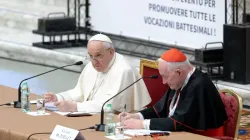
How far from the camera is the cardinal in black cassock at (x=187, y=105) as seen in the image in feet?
21.8

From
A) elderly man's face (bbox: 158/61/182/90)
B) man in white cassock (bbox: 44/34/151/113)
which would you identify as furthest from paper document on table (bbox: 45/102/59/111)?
elderly man's face (bbox: 158/61/182/90)

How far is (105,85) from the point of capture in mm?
7902

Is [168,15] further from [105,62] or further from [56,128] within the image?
[56,128]

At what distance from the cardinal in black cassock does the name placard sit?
587 mm

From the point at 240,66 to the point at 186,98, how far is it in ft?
15.1

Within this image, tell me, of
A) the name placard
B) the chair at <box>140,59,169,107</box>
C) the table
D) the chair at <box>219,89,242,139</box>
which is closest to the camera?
the name placard

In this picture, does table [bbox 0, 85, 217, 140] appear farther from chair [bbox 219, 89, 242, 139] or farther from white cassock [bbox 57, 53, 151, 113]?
chair [bbox 219, 89, 242, 139]

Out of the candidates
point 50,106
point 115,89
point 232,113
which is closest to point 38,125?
point 50,106

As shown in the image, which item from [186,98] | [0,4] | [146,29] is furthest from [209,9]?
[0,4]

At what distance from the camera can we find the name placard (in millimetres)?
6141

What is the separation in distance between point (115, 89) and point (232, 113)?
125cm

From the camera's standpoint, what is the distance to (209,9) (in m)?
11.6

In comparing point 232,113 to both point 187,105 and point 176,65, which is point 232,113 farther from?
point 176,65

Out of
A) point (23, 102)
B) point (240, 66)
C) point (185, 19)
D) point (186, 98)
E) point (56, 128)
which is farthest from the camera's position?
point (185, 19)
